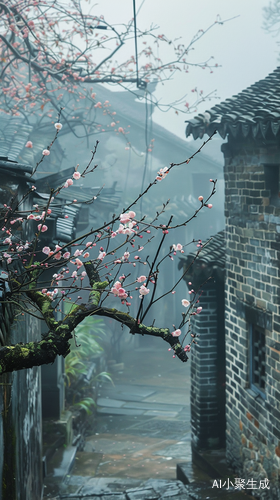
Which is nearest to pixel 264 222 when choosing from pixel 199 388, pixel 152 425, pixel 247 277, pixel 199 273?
pixel 247 277

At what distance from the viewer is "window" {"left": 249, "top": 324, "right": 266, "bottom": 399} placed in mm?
7398

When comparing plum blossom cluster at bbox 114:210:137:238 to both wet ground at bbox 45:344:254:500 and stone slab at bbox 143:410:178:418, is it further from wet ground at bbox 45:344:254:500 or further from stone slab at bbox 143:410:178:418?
stone slab at bbox 143:410:178:418

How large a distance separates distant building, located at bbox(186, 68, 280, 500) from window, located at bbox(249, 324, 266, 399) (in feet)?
0.05

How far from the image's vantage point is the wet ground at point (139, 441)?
825 cm

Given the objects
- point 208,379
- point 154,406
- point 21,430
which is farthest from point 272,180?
point 154,406

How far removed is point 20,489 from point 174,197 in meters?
17.4

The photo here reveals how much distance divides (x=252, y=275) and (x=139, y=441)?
6.32 meters

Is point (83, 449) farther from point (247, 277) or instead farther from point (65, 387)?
point (247, 277)

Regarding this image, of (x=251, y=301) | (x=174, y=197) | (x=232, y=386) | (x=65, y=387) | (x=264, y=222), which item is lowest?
(x=65, y=387)

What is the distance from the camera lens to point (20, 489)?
5.32 m

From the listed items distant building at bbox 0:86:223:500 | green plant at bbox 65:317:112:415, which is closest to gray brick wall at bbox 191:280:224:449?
distant building at bbox 0:86:223:500

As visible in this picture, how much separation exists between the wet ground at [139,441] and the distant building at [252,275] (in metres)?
1.05

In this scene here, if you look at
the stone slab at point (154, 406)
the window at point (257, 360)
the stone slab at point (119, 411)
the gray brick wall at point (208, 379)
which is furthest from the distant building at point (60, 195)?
the stone slab at point (154, 406)

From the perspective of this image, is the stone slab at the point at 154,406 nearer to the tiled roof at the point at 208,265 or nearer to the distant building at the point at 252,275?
the distant building at the point at 252,275
